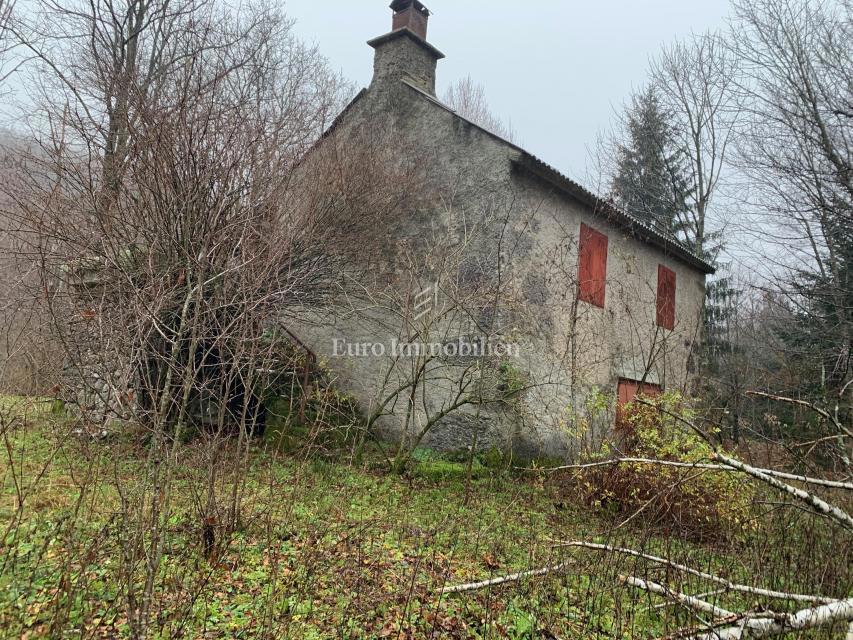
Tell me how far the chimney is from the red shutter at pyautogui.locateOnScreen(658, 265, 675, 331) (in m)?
6.31

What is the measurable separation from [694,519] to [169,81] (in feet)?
28.1

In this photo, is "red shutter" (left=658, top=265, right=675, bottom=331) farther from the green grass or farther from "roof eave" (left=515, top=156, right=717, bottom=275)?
the green grass

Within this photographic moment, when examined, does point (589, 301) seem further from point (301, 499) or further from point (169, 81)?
point (169, 81)

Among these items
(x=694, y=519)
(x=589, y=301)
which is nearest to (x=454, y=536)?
(x=694, y=519)

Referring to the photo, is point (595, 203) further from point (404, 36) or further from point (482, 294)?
point (404, 36)

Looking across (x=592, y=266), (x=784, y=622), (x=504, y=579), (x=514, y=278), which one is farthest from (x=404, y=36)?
(x=784, y=622)

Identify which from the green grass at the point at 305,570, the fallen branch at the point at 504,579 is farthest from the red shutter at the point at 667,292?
the fallen branch at the point at 504,579

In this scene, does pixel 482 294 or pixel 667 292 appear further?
pixel 667 292

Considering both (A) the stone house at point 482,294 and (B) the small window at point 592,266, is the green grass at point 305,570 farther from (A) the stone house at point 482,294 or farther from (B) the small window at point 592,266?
(B) the small window at point 592,266

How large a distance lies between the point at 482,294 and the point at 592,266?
2.87 meters

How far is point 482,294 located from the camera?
755 centimetres

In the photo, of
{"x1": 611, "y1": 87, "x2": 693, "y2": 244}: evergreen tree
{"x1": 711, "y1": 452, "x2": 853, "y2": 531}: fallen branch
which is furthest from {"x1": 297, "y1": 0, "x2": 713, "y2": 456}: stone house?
{"x1": 611, "y1": 87, "x2": 693, "y2": 244}: evergreen tree

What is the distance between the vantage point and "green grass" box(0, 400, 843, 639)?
10.1 feet

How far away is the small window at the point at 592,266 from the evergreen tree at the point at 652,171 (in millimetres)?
9758
